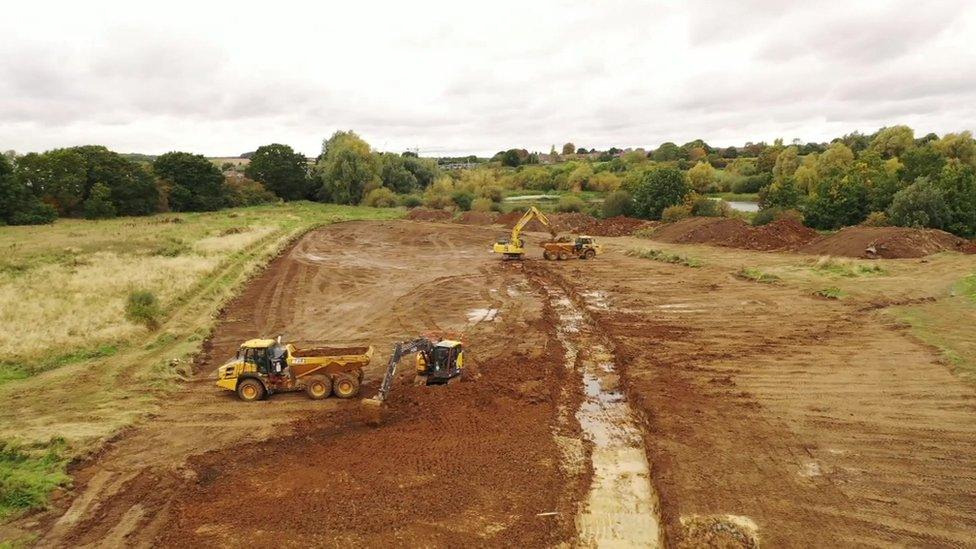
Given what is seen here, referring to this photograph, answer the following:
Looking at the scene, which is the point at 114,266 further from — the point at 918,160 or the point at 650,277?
the point at 918,160

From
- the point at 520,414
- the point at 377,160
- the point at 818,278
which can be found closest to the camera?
the point at 520,414

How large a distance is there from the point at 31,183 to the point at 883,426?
225ft

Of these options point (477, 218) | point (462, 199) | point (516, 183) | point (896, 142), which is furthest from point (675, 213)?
point (516, 183)

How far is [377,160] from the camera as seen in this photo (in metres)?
78.8

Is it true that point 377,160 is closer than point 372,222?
No

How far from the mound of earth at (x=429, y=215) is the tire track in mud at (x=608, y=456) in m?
41.1

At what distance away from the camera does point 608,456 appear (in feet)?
39.6

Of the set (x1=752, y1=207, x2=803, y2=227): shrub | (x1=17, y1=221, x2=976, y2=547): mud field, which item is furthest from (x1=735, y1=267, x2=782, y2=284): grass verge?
(x1=752, y1=207, x2=803, y2=227): shrub

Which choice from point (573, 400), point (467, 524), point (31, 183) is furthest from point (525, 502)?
point (31, 183)

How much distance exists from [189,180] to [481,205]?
34.0m

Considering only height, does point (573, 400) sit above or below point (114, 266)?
below

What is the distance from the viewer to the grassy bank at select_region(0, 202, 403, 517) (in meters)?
12.3

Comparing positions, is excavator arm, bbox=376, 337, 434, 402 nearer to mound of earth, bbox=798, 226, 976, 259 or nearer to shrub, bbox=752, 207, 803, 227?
mound of earth, bbox=798, 226, 976, 259

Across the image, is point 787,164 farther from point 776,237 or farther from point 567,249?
point 567,249
